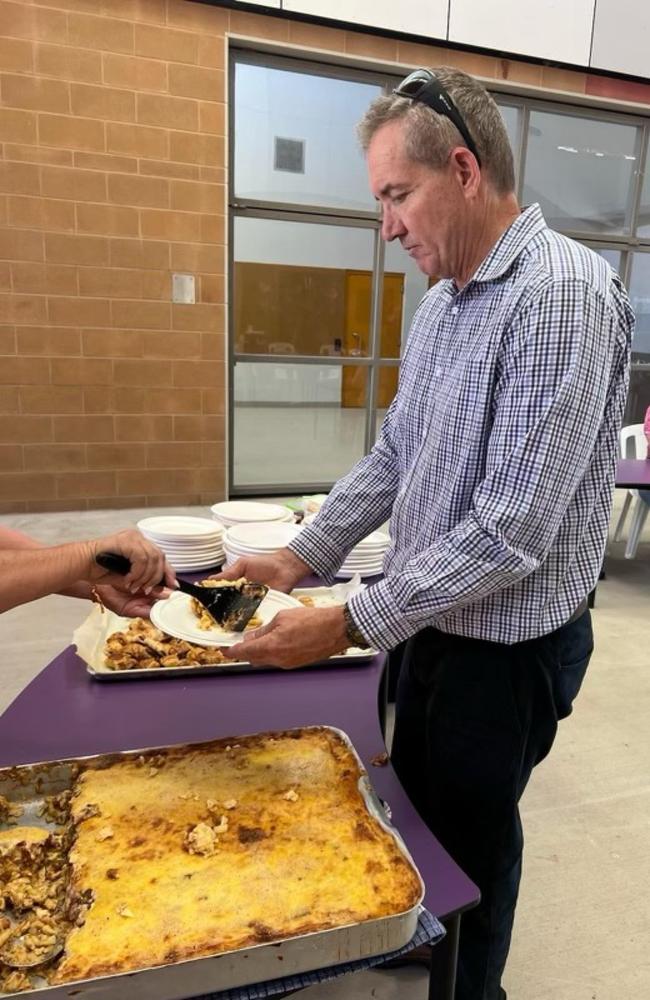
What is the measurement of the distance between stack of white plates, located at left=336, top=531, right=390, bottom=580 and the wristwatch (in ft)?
2.80

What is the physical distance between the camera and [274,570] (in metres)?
1.54

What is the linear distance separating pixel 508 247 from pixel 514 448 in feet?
1.14

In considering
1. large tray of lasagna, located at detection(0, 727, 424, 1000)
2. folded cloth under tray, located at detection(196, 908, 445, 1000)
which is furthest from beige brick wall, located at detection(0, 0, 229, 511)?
folded cloth under tray, located at detection(196, 908, 445, 1000)

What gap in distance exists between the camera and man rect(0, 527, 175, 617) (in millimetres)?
1205

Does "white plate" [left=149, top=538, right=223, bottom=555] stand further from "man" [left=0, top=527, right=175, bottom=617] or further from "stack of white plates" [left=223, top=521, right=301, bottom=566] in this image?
"man" [left=0, top=527, right=175, bottom=617]

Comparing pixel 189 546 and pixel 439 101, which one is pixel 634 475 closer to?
pixel 189 546

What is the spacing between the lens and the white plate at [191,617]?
1.25 meters

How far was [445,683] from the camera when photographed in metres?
1.17

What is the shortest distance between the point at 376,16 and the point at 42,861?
18.4ft

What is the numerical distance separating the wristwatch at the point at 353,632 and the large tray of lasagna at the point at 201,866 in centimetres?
17

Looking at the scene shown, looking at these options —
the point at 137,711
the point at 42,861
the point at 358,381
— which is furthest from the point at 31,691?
the point at 358,381

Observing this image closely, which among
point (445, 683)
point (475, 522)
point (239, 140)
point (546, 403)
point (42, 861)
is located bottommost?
point (42, 861)

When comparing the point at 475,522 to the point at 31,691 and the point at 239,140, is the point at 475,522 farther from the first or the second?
the point at 239,140

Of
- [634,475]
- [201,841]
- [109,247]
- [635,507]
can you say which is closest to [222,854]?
[201,841]
